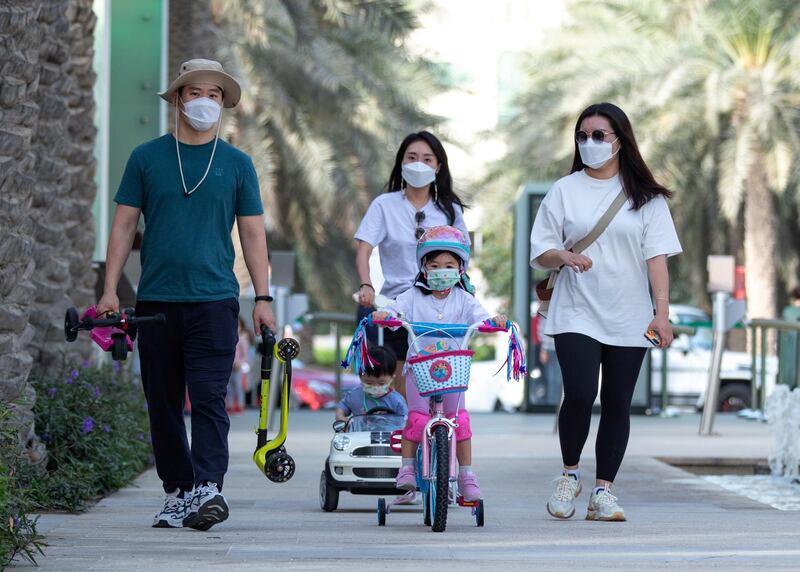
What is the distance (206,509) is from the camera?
6945mm

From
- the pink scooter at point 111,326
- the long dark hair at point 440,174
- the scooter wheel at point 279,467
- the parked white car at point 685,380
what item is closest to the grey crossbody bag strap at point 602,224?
the long dark hair at point 440,174

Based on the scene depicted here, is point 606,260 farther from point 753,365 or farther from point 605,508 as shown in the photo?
point 753,365

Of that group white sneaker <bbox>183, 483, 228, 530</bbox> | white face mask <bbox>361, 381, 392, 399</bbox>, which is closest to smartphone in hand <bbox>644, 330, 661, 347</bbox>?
white face mask <bbox>361, 381, 392, 399</bbox>

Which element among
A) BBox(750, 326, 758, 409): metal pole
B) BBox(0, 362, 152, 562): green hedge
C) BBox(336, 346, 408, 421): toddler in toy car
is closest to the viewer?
BBox(0, 362, 152, 562): green hedge

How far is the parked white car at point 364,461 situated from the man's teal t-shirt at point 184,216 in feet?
3.75

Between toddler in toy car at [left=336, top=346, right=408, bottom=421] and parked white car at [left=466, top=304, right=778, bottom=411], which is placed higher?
toddler in toy car at [left=336, top=346, right=408, bottom=421]

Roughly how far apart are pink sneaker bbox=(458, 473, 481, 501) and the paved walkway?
146mm

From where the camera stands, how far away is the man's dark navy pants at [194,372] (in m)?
7.07

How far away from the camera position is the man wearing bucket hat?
7.07m

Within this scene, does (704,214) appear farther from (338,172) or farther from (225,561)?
(225,561)

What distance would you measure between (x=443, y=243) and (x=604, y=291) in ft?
2.93

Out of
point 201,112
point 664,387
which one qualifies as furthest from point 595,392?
point 664,387

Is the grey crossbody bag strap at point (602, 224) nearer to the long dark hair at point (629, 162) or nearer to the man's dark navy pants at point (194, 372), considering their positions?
the long dark hair at point (629, 162)

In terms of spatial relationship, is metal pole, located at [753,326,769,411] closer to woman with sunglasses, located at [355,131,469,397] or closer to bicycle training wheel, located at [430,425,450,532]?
woman with sunglasses, located at [355,131,469,397]
